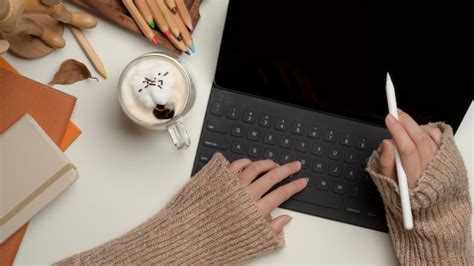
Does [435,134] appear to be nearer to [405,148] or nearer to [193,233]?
[405,148]

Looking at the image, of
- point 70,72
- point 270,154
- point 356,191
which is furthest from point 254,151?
point 70,72

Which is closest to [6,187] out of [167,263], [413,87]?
[167,263]

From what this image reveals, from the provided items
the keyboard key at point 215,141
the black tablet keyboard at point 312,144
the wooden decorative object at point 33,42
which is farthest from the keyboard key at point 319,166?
the wooden decorative object at point 33,42

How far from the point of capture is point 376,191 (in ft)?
1.92

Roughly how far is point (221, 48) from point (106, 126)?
0.52ft

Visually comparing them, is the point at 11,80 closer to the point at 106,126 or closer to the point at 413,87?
the point at 106,126

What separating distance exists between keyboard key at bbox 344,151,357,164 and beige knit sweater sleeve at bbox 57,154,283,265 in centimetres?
12

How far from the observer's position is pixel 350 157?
0.58 meters

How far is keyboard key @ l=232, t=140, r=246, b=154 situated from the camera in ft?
1.94

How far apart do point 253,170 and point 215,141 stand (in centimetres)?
5

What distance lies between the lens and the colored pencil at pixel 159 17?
1.90 feet

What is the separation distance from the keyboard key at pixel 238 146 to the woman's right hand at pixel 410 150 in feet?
0.49

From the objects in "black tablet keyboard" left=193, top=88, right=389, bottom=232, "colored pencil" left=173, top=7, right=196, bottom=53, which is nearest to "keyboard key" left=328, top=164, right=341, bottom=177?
"black tablet keyboard" left=193, top=88, right=389, bottom=232

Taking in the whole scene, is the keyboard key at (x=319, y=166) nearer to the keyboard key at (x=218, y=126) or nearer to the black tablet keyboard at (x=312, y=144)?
the black tablet keyboard at (x=312, y=144)
